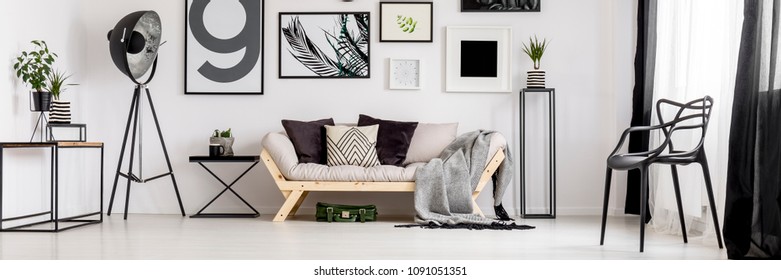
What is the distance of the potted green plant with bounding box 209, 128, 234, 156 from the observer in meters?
5.61

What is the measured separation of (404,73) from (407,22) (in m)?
0.41

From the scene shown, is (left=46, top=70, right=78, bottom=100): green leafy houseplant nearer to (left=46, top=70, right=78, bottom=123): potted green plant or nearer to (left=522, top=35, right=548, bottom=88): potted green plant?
(left=46, top=70, right=78, bottom=123): potted green plant

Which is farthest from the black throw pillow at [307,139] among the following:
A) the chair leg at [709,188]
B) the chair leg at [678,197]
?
the chair leg at [709,188]

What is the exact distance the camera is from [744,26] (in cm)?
354

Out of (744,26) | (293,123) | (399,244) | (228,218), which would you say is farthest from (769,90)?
(228,218)

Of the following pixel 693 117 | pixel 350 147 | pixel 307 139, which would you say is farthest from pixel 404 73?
pixel 693 117

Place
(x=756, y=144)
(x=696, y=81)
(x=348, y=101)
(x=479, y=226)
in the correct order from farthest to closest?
(x=348, y=101) < (x=479, y=226) < (x=696, y=81) < (x=756, y=144)

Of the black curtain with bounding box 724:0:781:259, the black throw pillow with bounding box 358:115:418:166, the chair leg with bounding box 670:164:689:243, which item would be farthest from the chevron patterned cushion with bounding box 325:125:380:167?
the black curtain with bounding box 724:0:781:259

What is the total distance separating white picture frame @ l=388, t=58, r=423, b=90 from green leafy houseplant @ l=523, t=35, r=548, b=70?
86cm

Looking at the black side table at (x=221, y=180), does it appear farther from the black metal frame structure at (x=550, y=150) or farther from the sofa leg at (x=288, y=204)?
the black metal frame structure at (x=550, y=150)

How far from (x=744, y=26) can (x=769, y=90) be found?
13.8 inches

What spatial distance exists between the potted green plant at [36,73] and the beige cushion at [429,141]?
254cm

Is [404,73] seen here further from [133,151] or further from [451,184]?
[133,151]

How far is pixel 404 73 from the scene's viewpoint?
5.94 meters
